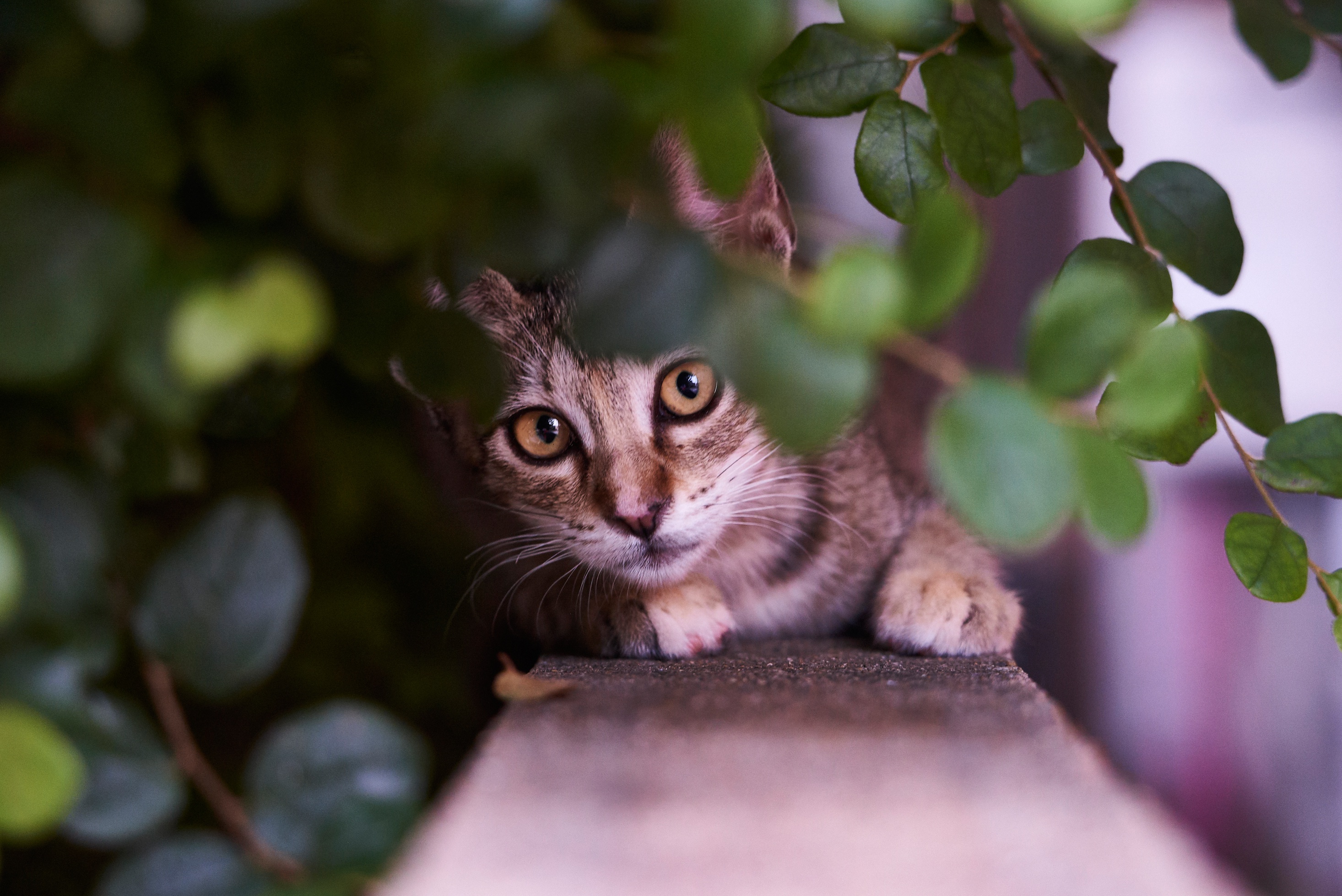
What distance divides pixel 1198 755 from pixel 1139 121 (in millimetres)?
1805

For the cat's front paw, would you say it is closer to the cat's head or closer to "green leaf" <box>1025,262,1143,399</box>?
the cat's head

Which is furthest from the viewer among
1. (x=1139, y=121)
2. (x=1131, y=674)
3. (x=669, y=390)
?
(x=1131, y=674)

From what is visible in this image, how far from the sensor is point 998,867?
1.48 ft

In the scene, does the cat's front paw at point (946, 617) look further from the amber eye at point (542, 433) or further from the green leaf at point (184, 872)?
the green leaf at point (184, 872)

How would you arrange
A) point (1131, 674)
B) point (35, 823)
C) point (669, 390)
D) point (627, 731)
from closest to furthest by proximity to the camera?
1. point (35, 823)
2. point (627, 731)
3. point (669, 390)
4. point (1131, 674)

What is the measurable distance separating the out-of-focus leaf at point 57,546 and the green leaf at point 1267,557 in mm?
736

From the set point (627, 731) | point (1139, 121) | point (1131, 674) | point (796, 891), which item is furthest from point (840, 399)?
point (1131, 674)

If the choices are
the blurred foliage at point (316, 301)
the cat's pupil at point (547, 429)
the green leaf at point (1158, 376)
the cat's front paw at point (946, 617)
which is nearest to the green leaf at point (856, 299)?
the blurred foliage at point (316, 301)

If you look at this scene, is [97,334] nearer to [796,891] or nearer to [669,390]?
[796,891]

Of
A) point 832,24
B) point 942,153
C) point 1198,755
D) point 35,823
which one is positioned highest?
point 832,24

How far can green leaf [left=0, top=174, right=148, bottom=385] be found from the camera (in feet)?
1.29

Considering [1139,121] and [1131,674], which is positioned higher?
[1139,121]

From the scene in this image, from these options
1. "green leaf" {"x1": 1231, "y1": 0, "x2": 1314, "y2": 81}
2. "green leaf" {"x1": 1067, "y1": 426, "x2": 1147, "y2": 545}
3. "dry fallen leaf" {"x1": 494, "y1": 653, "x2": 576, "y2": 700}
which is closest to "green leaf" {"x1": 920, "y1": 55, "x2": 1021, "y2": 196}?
"green leaf" {"x1": 1231, "y1": 0, "x2": 1314, "y2": 81}

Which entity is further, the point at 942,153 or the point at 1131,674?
the point at 1131,674
